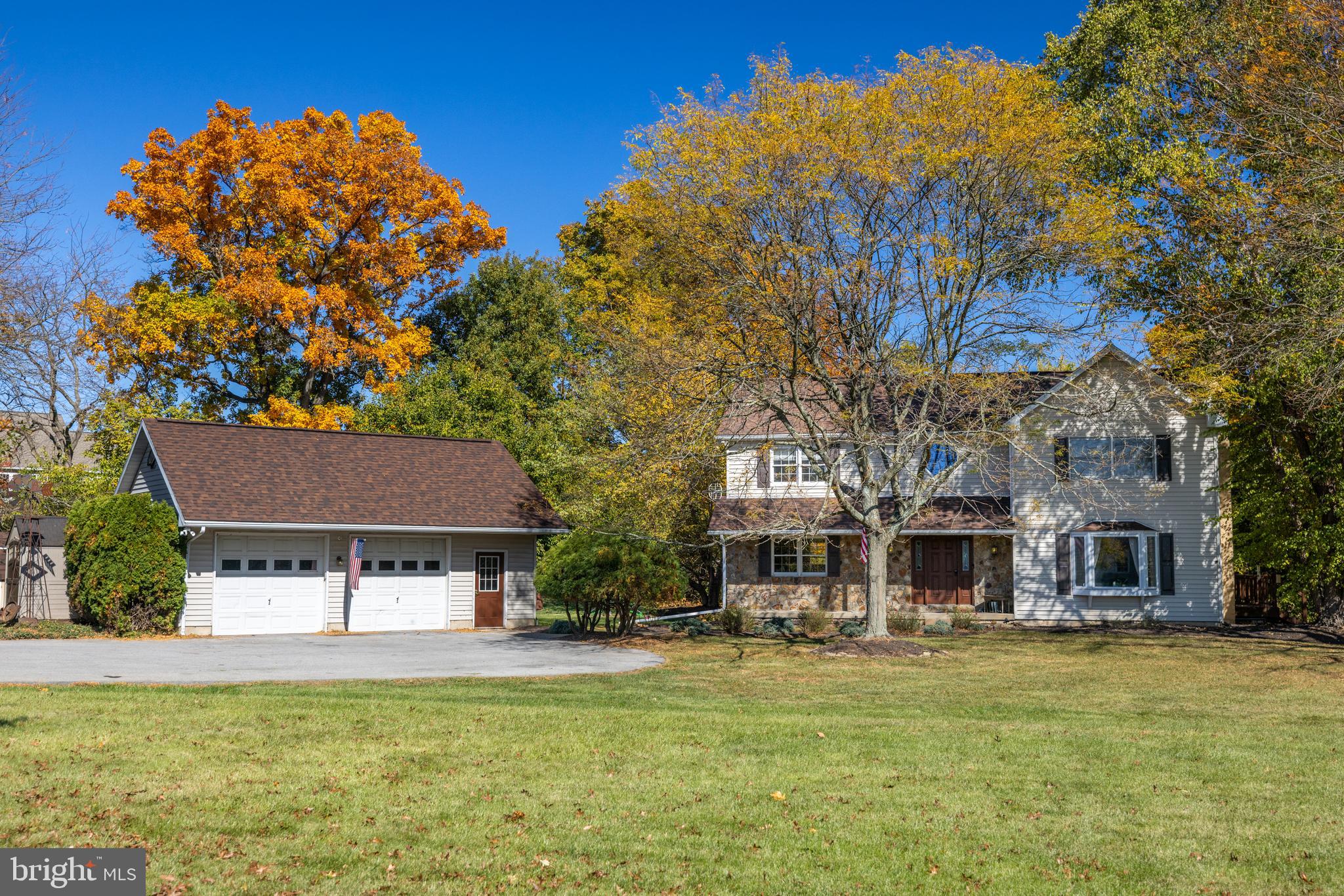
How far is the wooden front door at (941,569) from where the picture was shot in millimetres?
30203

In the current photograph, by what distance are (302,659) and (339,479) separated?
9057 millimetres

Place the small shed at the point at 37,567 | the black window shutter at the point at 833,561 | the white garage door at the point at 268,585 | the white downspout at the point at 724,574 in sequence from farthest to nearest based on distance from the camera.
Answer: the black window shutter at the point at 833,561 → the white downspout at the point at 724,574 → the small shed at the point at 37,567 → the white garage door at the point at 268,585

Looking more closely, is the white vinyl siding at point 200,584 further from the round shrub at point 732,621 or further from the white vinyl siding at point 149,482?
the round shrub at point 732,621

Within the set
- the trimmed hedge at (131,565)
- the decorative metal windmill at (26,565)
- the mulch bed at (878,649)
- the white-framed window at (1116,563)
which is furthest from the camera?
the white-framed window at (1116,563)

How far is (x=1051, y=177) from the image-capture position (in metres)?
20.2

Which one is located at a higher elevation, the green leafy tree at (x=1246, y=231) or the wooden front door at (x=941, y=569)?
the green leafy tree at (x=1246, y=231)

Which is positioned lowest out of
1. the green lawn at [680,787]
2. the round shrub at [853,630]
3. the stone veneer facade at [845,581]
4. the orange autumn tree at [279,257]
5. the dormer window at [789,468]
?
the round shrub at [853,630]

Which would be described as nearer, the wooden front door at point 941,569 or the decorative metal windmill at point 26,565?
the decorative metal windmill at point 26,565

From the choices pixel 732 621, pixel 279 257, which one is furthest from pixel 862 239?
pixel 279 257

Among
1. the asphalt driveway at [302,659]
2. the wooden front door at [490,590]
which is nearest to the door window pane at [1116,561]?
the asphalt driveway at [302,659]

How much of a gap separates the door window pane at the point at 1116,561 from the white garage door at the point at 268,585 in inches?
794

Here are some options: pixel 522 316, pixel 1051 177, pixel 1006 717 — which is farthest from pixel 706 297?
pixel 522 316

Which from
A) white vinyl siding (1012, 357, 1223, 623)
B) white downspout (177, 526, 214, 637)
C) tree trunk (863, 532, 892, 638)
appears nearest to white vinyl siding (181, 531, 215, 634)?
white downspout (177, 526, 214, 637)

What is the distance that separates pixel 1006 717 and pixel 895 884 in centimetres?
710
